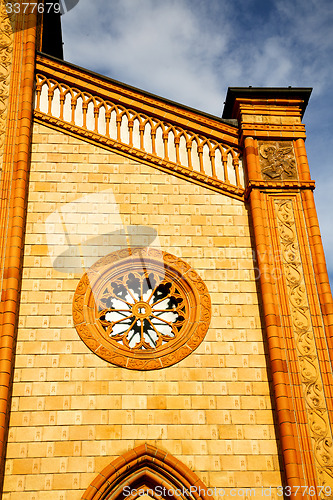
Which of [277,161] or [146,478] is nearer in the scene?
[146,478]

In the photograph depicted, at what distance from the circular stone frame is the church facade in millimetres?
27

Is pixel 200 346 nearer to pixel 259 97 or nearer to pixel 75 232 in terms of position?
pixel 75 232

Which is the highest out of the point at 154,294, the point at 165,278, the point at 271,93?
the point at 271,93

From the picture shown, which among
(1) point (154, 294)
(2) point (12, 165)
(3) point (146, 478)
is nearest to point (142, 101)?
(2) point (12, 165)

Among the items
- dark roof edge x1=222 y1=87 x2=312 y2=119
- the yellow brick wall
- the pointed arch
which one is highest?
dark roof edge x1=222 y1=87 x2=312 y2=119

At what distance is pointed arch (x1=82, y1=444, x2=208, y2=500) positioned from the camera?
10.1 metres

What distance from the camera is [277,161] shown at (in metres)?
13.4

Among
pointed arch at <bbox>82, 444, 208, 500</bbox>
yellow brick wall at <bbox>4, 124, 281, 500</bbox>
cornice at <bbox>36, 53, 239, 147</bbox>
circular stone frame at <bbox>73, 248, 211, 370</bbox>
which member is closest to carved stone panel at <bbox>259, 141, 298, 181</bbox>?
cornice at <bbox>36, 53, 239, 147</bbox>

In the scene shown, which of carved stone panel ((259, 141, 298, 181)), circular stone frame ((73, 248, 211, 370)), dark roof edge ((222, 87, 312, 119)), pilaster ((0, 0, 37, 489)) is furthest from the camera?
dark roof edge ((222, 87, 312, 119))

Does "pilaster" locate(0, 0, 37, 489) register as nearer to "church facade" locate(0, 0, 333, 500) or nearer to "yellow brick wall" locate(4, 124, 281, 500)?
"church facade" locate(0, 0, 333, 500)

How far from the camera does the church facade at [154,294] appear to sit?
10352 millimetres

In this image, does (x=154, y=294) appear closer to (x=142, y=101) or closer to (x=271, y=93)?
(x=142, y=101)

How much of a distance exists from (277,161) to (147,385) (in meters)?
5.36

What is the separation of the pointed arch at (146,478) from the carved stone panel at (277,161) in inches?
232
